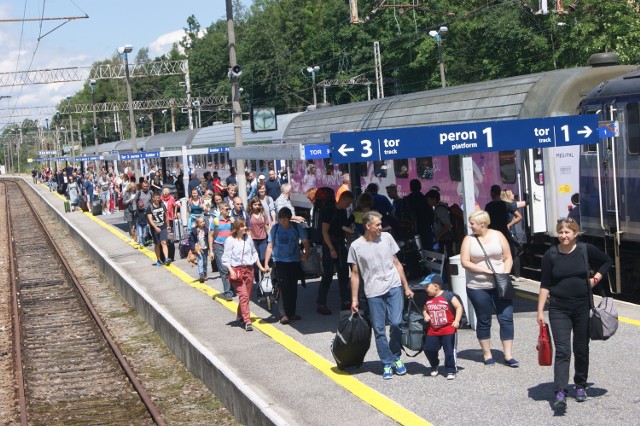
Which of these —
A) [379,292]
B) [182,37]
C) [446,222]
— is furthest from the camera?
[182,37]

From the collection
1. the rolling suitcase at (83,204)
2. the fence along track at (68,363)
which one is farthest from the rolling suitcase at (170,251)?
the rolling suitcase at (83,204)

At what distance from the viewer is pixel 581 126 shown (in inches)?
500

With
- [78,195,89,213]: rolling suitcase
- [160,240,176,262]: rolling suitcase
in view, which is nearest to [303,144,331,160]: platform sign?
[160,240,176,262]: rolling suitcase

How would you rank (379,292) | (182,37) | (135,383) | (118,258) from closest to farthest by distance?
(379,292) → (135,383) → (118,258) → (182,37)

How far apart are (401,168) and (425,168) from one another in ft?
4.59

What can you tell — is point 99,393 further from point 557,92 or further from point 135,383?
point 557,92

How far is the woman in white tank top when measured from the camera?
33.9ft

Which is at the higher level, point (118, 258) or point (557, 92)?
point (557, 92)

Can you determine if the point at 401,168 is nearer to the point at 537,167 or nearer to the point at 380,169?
the point at 380,169

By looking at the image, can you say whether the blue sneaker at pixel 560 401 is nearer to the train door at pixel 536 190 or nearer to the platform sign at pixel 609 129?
the platform sign at pixel 609 129

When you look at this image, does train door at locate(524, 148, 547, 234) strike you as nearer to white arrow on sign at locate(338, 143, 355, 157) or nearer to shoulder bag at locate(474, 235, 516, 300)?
white arrow on sign at locate(338, 143, 355, 157)

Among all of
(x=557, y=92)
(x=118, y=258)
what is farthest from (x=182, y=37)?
(x=557, y=92)

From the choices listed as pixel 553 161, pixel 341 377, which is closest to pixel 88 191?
pixel 553 161

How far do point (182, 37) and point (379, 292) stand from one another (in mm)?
148093
